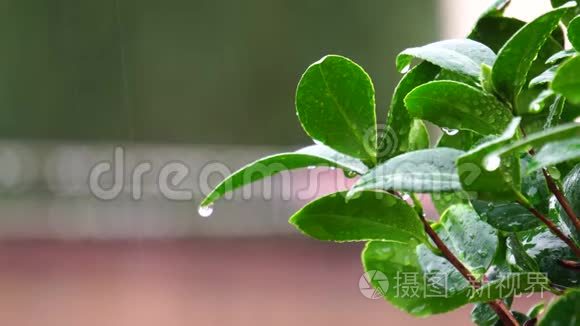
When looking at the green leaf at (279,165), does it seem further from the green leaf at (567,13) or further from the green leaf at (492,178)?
the green leaf at (567,13)


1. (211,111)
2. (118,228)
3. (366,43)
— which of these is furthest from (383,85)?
(118,228)

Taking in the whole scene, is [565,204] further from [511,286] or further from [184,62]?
[184,62]

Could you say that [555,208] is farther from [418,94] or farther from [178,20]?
[178,20]

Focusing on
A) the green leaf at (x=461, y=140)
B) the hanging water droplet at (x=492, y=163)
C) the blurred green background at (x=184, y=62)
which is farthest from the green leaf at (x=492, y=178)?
the blurred green background at (x=184, y=62)

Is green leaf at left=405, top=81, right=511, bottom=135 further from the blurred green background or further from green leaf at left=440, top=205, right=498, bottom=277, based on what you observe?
the blurred green background

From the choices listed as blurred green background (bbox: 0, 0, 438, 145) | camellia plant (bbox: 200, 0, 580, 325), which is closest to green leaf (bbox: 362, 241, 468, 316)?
camellia plant (bbox: 200, 0, 580, 325)

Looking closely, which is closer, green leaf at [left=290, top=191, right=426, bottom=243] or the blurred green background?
green leaf at [left=290, top=191, right=426, bottom=243]

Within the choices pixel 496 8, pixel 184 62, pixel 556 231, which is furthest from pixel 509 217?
pixel 184 62
